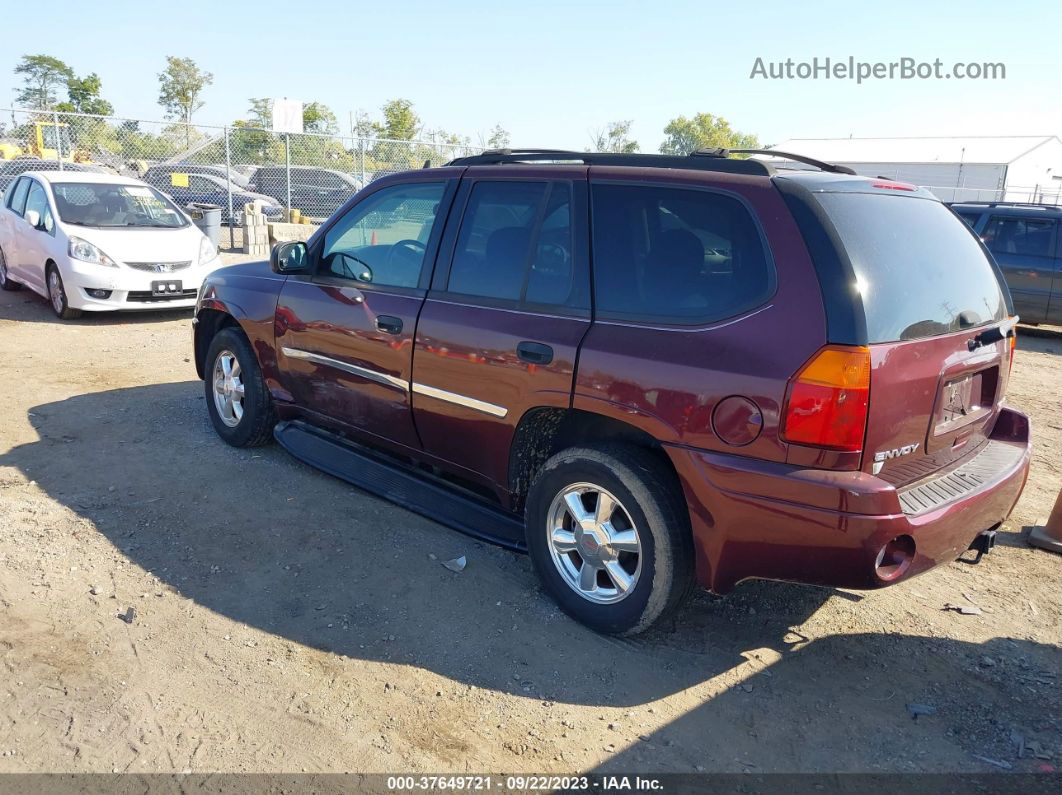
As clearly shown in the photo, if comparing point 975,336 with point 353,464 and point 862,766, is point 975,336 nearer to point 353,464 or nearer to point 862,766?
point 862,766

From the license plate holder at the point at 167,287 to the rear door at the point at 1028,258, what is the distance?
11074mm

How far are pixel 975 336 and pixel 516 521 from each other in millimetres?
2222

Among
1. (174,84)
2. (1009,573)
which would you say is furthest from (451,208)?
(174,84)

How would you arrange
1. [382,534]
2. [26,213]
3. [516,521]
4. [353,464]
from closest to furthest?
[516,521] → [382,534] → [353,464] → [26,213]

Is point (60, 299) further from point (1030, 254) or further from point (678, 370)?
point (1030, 254)

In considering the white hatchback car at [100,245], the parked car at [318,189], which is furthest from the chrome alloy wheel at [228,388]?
the parked car at [318,189]

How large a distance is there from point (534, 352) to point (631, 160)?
977 millimetres

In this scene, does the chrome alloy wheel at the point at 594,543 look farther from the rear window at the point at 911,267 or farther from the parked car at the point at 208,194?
the parked car at the point at 208,194

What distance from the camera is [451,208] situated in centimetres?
421

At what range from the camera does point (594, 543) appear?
11.4ft

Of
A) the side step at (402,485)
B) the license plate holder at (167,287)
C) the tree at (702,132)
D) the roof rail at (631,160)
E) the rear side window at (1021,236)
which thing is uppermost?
the tree at (702,132)

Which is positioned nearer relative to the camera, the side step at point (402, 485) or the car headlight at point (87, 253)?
the side step at point (402, 485)

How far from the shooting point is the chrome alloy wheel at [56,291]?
31.6ft

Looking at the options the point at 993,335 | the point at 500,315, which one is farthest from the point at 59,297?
the point at 993,335
